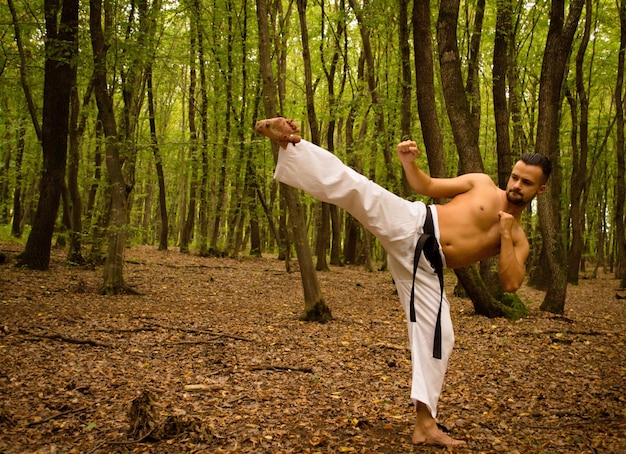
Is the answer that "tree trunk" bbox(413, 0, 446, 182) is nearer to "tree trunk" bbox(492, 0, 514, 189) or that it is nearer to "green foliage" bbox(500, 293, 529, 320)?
"tree trunk" bbox(492, 0, 514, 189)

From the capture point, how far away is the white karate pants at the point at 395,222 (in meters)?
3.16

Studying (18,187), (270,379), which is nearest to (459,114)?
(270,379)

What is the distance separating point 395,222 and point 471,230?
0.56m

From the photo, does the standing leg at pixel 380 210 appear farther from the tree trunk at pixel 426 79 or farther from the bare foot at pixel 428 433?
the tree trunk at pixel 426 79

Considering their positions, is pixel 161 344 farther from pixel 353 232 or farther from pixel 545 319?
pixel 353 232

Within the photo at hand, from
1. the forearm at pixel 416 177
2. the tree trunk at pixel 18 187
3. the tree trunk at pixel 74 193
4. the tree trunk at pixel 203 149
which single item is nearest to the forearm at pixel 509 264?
the forearm at pixel 416 177

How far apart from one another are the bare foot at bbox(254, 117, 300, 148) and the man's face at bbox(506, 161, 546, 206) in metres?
Result: 1.53

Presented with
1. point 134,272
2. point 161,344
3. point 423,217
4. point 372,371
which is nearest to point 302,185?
point 423,217

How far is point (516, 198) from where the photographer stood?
130 inches

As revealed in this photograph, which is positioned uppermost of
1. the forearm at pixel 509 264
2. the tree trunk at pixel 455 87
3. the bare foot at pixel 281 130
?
the tree trunk at pixel 455 87

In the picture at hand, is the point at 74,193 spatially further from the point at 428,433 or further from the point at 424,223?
the point at 428,433

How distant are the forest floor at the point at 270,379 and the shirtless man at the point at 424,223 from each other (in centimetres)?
63

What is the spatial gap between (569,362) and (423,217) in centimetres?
374

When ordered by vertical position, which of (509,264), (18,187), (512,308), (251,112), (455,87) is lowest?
(512,308)
